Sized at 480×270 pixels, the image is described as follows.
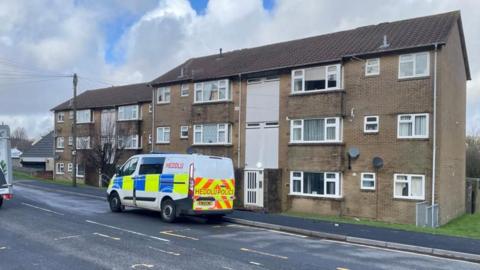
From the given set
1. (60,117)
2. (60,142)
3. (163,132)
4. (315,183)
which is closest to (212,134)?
(163,132)

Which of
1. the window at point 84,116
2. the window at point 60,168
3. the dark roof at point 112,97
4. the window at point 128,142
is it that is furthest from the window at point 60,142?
the window at point 128,142

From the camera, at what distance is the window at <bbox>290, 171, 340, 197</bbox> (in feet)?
71.2

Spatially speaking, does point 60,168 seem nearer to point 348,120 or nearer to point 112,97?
point 112,97

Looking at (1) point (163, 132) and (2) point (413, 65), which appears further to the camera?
(1) point (163, 132)

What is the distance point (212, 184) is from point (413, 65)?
33.2 feet

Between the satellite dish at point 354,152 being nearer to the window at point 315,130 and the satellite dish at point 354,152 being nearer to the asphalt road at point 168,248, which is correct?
the window at point 315,130

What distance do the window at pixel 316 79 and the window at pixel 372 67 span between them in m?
1.30

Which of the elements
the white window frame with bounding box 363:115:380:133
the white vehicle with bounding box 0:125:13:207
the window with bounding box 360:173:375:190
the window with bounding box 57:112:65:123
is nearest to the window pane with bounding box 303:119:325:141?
the white window frame with bounding box 363:115:380:133

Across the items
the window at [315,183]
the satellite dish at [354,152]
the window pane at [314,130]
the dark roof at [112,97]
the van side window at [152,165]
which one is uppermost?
the dark roof at [112,97]

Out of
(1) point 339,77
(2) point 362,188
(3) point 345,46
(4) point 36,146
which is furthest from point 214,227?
(4) point 36,146

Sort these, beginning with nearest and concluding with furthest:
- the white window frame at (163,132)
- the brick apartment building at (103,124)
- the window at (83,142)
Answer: the white window frame at (163,132) < the brick apartment building at (103,124) < the window at (83,142)

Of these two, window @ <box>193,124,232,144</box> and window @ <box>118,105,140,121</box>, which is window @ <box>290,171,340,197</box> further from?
window @ <box>118,105,140,121</box>

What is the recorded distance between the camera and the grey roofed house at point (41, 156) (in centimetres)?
5922

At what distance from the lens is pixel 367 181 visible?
20688mm
